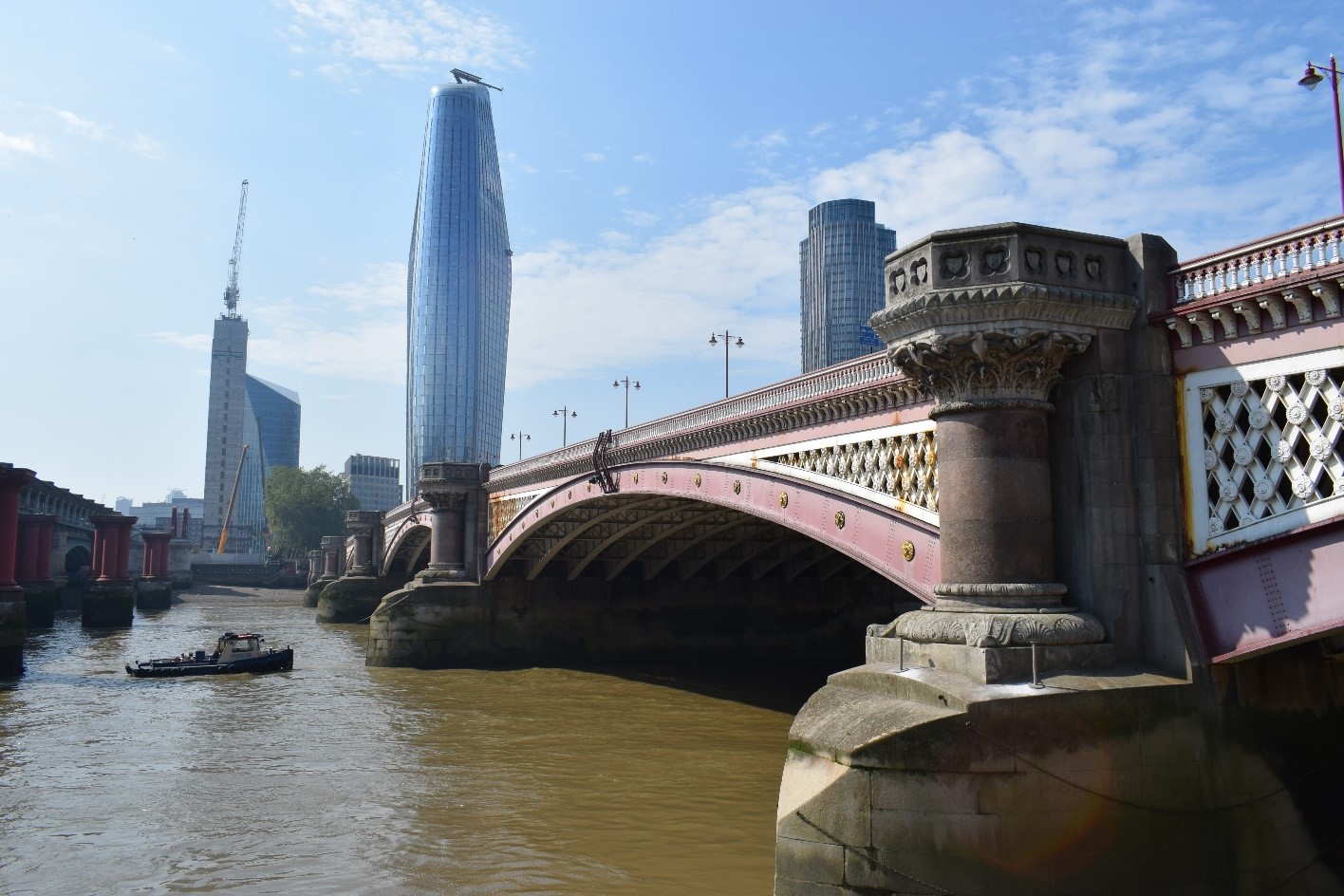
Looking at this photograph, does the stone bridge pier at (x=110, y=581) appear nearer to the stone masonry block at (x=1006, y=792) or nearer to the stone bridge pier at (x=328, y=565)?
the stone bridge pier at (x=328, y=565)

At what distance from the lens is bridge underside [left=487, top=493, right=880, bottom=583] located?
3322 centimetres

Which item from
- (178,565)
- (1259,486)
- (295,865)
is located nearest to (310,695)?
(295,865)

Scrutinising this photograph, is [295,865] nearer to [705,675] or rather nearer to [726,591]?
[705,675]

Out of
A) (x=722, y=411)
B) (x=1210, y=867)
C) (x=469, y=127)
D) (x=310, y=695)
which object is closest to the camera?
(x=1210, y=867)

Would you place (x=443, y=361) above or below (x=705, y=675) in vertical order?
above

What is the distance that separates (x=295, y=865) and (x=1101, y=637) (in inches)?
410

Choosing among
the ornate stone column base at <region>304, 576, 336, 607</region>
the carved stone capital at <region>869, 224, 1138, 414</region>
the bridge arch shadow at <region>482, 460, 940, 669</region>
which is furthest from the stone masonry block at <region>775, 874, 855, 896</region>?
the ornate stone column base at <region>304, 576, 336, 607</region>

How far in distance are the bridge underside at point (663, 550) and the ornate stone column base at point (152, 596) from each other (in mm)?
51023

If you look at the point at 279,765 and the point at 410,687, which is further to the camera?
the point at 410,687

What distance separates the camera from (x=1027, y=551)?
35.8 feet

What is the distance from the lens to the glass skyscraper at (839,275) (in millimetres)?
174125

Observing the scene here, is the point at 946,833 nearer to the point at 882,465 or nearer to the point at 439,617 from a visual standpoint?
the point at 882,465

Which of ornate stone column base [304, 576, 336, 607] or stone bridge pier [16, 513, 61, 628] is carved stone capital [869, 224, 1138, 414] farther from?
ornate stone column base [304, 576, 336, 607]

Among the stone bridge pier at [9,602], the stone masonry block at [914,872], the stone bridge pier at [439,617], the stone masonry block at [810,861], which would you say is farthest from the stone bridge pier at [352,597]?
the stone masonry block at [914,872]
